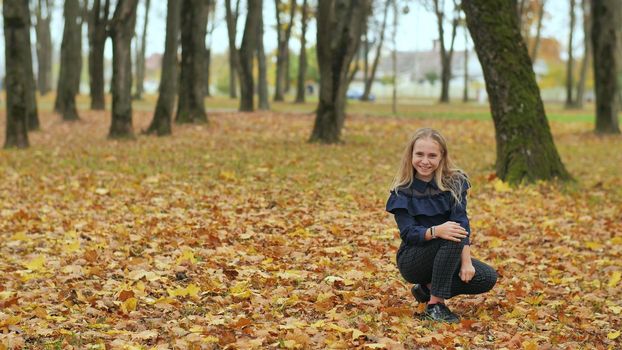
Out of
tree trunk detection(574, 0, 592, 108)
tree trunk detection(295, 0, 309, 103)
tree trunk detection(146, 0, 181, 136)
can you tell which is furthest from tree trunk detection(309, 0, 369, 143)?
tree trunk detection(574, 0, 592, 108)

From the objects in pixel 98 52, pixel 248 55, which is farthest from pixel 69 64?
pixel 248 55

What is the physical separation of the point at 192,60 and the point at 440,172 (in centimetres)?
1816

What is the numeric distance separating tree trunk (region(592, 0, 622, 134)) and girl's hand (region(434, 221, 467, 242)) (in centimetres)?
1823

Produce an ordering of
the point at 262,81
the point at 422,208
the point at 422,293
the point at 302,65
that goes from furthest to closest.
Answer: the point at 302,65 < the point at 262,81 < the point at 422,293 < the point at 422,208

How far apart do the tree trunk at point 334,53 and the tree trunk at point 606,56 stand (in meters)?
7.46

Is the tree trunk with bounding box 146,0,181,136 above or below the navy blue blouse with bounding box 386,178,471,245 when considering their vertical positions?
above

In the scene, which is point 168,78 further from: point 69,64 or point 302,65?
point 302,65

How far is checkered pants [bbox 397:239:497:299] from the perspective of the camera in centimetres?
561

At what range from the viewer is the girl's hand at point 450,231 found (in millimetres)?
5465

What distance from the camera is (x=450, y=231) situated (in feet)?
17.9

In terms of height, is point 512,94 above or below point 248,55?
below

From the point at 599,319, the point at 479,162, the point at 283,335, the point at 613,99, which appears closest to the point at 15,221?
the point at 283,335

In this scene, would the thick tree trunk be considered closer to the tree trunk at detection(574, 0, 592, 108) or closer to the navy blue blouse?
the navy blue blouse

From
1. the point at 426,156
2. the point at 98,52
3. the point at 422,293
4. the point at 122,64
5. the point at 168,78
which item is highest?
the point at 98,52
